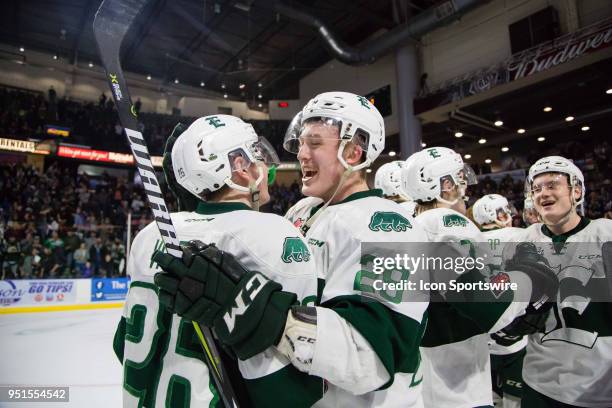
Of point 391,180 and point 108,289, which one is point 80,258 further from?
point 391,180

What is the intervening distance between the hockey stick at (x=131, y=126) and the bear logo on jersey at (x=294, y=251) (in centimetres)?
25

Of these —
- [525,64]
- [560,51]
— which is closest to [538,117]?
[525,64]

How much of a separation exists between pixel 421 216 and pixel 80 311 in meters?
7.49

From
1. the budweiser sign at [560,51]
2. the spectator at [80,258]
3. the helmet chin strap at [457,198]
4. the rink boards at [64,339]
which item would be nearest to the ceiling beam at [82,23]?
the spectator at [80,258]

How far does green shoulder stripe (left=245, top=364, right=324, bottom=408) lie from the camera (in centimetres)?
94

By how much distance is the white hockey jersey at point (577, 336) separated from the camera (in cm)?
196

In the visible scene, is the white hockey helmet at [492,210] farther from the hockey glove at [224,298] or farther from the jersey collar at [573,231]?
the hockey glove at [224,298]

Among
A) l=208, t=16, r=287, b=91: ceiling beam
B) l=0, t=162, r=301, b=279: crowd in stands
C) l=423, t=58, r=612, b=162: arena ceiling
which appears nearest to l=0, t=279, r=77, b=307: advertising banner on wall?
l=0, t=162, r=301, b=279: crowd in stands

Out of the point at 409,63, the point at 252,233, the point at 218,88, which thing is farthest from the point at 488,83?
the point at 218,88

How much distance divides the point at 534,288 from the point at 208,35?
1496 centimetres

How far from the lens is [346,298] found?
1031mm

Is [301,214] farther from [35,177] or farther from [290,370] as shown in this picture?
[35,177]

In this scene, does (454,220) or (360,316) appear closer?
(360,316)

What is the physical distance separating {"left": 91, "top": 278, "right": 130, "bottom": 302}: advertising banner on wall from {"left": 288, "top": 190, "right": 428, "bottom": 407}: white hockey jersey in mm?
8044
